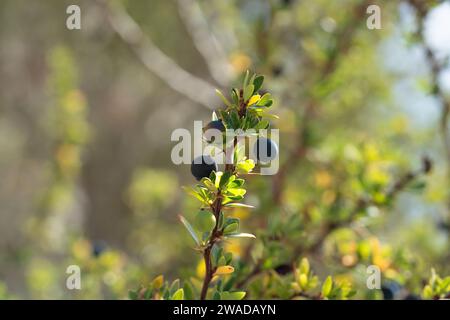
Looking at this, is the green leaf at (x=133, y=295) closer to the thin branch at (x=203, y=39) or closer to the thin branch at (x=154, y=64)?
the thin branch at (x=154, y=64)

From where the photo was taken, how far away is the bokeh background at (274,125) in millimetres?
1413

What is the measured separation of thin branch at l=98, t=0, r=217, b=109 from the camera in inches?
84.2

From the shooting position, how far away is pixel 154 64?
7.49 ft

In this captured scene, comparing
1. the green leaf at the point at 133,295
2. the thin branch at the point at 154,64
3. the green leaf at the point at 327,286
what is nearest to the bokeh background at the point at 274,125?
the thin branch at the point at 154,64

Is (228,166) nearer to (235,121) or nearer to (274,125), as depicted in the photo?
(235,121)

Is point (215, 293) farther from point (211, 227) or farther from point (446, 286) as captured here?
point (446, 286)

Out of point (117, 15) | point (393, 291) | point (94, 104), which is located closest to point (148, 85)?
point (94, 104)

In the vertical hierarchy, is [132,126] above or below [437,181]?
above

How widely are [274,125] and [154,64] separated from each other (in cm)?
70

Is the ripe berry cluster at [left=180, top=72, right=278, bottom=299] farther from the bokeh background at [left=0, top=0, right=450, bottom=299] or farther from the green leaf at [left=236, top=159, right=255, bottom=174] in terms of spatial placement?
the bokeh background at [left=0, top=0, right=450, bottom=299]

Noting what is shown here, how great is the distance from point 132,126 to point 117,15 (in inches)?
97.9

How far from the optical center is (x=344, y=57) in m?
1.88

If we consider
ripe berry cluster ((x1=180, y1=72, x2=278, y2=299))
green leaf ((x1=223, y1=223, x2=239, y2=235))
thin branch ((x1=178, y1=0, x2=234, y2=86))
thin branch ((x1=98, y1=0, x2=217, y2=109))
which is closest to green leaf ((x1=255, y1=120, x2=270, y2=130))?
ripe berry cluster ((x1=180, y1=72, x2=278, y2=299))

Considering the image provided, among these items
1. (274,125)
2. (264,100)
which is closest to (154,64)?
(274,125)
